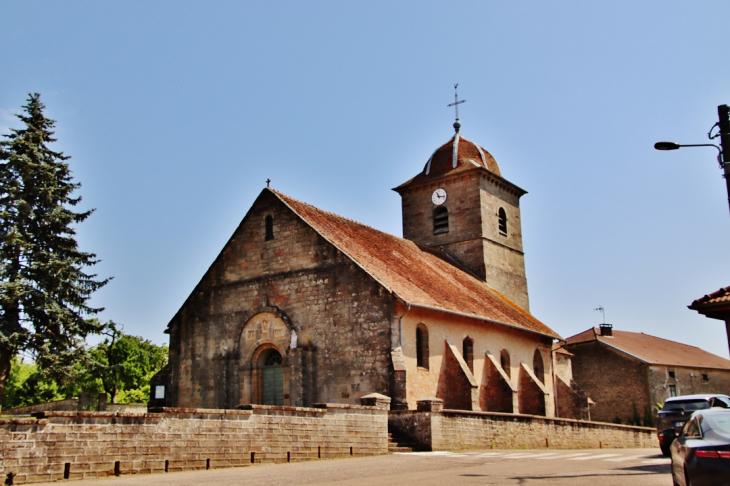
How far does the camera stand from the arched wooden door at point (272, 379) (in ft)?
80.4

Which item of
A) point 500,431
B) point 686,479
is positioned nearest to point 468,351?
point 500,431

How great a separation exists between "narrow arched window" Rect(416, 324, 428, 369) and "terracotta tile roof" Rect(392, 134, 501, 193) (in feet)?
49.6

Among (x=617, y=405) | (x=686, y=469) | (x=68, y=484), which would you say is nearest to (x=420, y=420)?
(x=68, y=484)

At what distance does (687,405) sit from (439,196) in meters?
22.3

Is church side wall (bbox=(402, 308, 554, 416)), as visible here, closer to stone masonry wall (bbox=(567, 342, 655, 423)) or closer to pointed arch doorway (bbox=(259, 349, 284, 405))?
pointed arch doorway (bbox=(259, 349, 284, 405))

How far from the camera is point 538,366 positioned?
103 feet

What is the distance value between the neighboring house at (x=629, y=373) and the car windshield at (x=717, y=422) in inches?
1216

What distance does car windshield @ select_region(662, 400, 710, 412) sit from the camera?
16286mm

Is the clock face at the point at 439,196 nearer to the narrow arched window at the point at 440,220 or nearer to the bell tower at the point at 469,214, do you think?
the bell tower at the point at 469,214

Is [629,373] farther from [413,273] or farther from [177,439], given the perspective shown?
[177,439]

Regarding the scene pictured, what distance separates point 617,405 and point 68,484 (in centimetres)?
3531

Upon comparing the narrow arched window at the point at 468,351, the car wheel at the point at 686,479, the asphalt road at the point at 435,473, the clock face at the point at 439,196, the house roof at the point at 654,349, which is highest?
the clock face at the point at 439,196

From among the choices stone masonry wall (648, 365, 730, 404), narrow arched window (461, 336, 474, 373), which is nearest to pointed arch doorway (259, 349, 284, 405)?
narrow arched window (461, 336, 474, 373)

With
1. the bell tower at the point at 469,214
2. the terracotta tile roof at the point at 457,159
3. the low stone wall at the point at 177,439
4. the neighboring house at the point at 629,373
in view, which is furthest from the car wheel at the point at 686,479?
the neighboring house at the point at 629,373
